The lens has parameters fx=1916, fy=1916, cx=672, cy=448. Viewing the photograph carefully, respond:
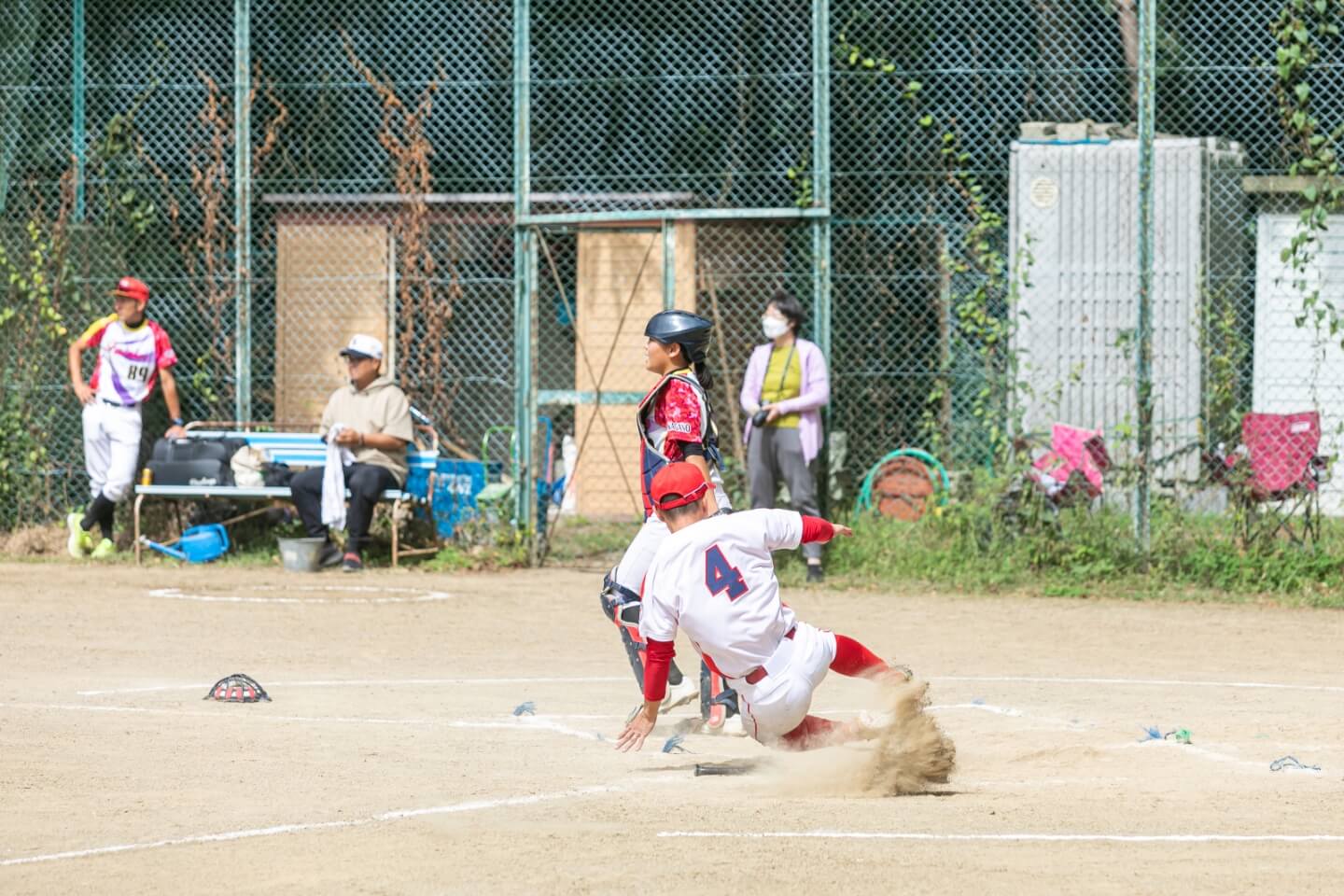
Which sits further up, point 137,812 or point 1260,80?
point 1260,80

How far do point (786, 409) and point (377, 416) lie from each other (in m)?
3.01

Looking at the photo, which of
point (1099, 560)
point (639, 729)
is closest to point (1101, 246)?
point (1099, 560)

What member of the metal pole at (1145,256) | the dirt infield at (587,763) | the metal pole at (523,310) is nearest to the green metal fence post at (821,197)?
the metal pole at (523,310)

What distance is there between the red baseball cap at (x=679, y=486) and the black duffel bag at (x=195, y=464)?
805cm

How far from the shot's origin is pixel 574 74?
57.9 feet

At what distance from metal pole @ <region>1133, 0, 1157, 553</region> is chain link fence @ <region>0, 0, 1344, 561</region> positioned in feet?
2.83

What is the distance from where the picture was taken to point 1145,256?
1314cm

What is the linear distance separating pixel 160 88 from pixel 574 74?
370 centimetres

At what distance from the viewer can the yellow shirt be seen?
45.0ft

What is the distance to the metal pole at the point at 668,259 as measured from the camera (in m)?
14.1

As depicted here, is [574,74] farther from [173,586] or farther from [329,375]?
[173,586]

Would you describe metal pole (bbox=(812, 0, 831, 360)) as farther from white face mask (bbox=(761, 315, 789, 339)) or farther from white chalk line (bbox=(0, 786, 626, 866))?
white chalk line (bbox=(0, 786, 626, 866))

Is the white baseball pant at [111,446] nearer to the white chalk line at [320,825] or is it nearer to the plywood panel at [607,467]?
the plywood panel at [607,467]

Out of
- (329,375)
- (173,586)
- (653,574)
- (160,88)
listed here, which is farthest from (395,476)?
(653,574)
